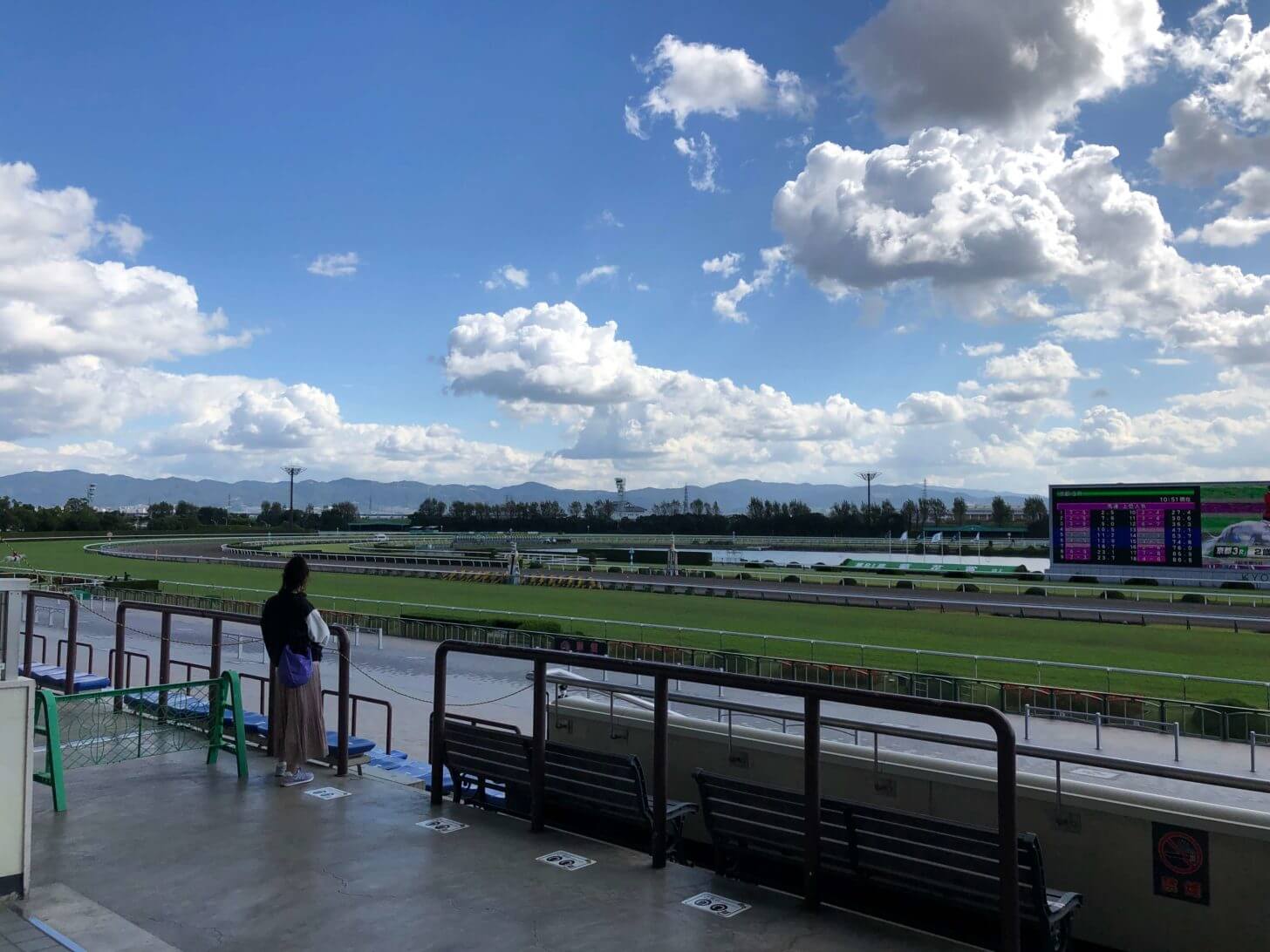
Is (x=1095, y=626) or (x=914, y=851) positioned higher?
(x=914, y=851)

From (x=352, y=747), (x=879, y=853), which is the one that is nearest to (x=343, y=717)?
(x=352, y=747)

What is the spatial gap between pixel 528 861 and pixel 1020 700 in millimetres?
13782

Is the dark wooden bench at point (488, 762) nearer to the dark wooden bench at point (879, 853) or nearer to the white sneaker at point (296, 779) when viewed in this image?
the white sneaker at point (296, 779)

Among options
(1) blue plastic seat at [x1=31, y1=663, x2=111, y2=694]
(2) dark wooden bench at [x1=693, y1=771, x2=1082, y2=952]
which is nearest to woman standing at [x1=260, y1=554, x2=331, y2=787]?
(2) dark wooden bench at [x1=693, y1=771, x2=1082, y2=952]

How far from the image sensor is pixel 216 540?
113562 millimetres

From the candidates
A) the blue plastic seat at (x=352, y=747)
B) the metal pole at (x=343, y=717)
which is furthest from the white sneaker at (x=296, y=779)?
the blue plastic seat at (x=352, y=747)

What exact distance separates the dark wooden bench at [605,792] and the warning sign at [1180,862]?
7.82 ft

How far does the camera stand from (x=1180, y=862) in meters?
4.39

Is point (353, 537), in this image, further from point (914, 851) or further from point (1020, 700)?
point (914, 851)

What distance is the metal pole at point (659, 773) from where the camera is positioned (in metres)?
5.20

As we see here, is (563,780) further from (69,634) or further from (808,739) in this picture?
(69,634)

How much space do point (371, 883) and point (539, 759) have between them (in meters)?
1.29

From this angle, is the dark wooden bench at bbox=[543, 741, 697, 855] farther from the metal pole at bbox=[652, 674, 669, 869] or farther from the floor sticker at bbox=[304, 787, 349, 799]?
the floor sticker at bbox=[304, 787, 349, 799]

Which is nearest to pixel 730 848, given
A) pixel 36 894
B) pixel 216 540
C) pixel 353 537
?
pixel 36 894
